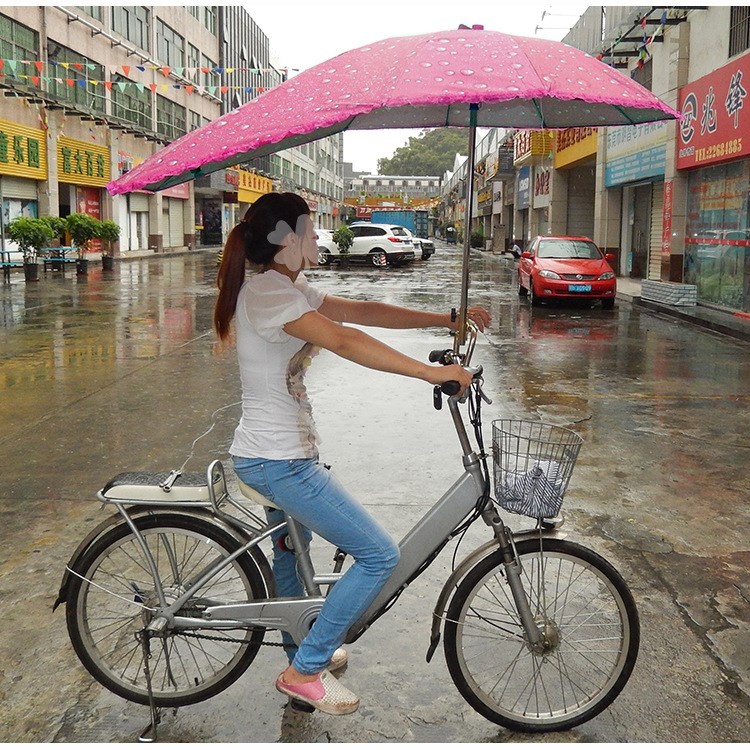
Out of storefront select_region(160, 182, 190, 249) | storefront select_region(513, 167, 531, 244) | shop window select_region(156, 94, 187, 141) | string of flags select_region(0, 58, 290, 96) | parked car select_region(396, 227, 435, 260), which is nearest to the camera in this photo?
string of flags select_region(0, 58, 290, 96)

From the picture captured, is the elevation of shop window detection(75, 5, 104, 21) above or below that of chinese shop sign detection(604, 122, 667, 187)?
above

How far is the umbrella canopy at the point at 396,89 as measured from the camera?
8.50ft

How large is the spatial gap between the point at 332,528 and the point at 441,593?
448mm

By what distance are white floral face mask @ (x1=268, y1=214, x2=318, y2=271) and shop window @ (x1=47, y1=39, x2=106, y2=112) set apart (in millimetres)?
29617

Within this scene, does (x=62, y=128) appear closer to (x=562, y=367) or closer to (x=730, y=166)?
(x=730, y=166)

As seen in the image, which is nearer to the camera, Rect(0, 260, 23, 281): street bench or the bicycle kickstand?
the bicycle kickstand

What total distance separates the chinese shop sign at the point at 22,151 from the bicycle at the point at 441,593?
28.0 m

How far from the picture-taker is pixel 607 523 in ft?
15.9

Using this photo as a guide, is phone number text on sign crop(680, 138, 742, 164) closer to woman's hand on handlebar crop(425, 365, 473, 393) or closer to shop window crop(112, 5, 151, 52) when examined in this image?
woman's hand on handlebar crop(425, 365, 473, 393)

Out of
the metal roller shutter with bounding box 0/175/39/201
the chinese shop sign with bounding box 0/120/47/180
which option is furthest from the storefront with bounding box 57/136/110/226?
the metal roller shutter with bounding box 0/175/39/201

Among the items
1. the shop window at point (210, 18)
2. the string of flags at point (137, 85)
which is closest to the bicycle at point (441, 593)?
the string of flags at point (137, 85)

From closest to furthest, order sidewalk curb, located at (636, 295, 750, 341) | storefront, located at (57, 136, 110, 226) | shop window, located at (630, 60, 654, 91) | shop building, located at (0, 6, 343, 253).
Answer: sidewalk curb, located at (636, 295, 750, 341) < shop window, located at (630, 60, 654, 91) < shop building, located at (0, 6, 343, 253) < storefront, located at (57, 136, 110, 226)

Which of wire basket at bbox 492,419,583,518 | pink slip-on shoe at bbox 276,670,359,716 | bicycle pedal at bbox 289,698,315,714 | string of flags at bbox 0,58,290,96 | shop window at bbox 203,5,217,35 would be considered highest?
shop window at bbox 203,5,217,35

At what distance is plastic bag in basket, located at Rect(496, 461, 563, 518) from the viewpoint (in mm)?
2697
